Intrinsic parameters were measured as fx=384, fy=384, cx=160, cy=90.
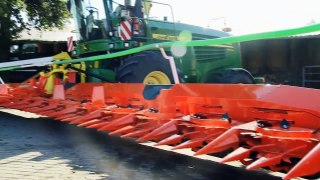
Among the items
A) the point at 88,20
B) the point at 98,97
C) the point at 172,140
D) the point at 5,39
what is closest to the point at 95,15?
the point at 88,20

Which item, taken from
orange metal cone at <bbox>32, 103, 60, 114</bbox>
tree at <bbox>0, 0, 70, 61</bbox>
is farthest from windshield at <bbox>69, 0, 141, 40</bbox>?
tree at <bbox>0, 0, 70, 61</bbox>

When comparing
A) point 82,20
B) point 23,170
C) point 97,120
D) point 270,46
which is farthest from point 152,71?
point 270,46

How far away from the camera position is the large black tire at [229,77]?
8195 millimetres

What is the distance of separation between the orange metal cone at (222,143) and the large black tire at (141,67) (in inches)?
129

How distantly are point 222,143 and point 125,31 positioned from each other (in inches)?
170

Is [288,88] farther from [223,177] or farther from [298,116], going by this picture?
[223,177]

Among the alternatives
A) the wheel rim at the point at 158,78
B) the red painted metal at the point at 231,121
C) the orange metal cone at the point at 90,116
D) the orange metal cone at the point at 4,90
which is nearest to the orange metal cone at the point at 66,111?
the red painted metal at the point at 231,121

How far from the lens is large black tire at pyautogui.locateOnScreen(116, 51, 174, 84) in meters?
6.20

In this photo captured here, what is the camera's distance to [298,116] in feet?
10.2

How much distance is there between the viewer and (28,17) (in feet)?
66.2

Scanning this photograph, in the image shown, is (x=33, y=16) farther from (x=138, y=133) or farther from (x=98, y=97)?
(x=138, y=133)

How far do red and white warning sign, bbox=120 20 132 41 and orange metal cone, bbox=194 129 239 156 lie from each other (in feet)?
13.8

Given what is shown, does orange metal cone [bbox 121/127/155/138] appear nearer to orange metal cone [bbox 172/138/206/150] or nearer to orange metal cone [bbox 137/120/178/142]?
orange metal cone [bbox 137/120/178/142]

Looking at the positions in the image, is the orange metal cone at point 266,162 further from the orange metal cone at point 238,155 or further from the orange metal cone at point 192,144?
the orange metal cone at point 192,144
